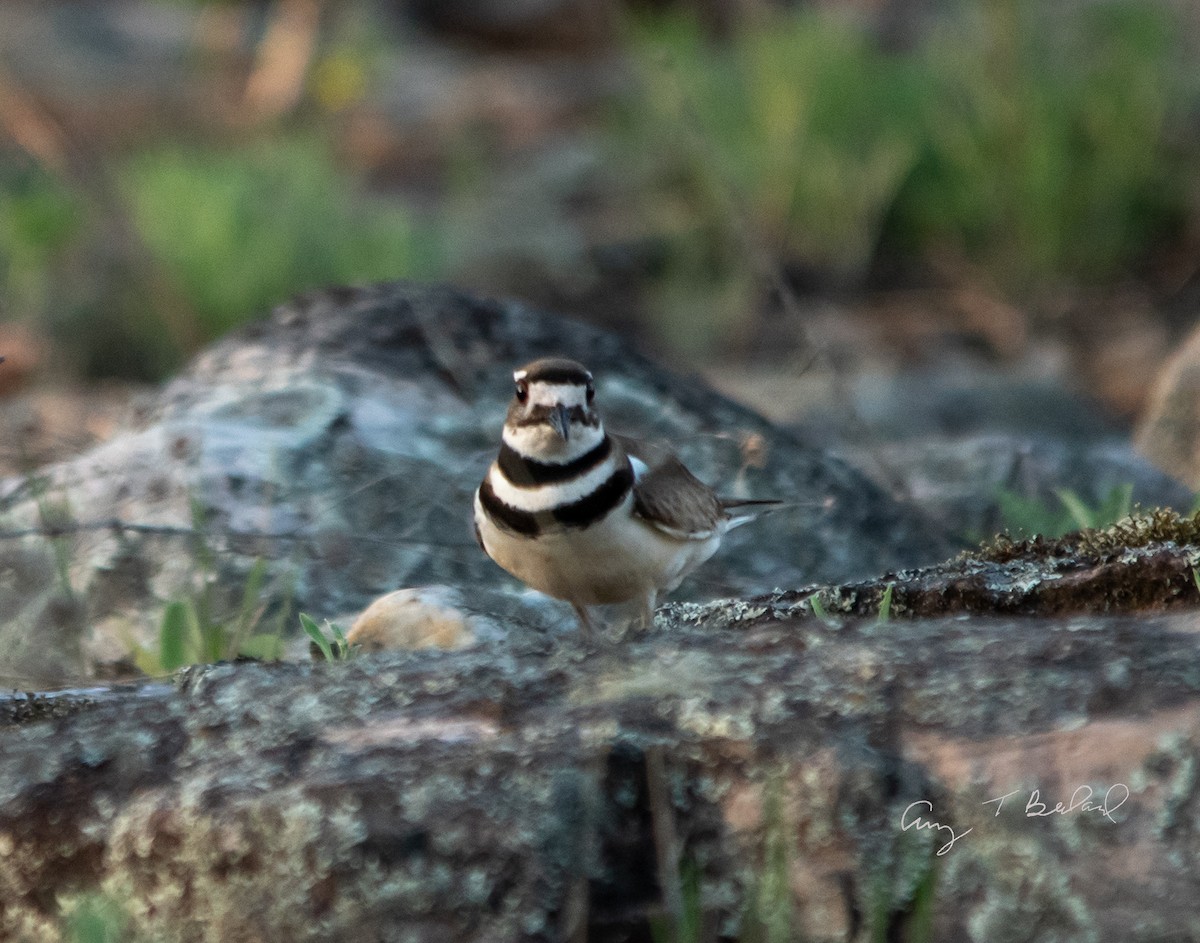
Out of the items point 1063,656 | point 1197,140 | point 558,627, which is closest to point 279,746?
point 1063,656

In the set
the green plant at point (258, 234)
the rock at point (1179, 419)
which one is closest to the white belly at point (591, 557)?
the rock at point (1179, 419)

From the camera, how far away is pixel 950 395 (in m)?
8.37

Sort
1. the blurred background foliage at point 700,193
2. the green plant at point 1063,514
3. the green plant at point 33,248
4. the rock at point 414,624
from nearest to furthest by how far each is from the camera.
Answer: the rock at point 414,624, the green plant at point 1063,514, the green plant at point 33,248, the blurred background foliage at point 700,193

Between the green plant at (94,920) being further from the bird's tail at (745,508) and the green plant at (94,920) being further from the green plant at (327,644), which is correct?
the bird's tail at (745,508)

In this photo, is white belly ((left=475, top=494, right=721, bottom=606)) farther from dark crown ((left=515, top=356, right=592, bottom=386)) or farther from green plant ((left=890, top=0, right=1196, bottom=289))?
green plant ((left=890, top=0, right=1196, bottom=289))

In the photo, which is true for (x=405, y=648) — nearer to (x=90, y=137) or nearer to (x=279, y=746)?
(x=279, y=746)

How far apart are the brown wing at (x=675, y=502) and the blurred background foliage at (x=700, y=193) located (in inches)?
182

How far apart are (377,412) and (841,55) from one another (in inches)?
276

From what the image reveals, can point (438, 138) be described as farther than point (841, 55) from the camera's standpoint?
Yes

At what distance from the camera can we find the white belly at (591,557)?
11.3ft

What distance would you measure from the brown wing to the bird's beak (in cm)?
24
